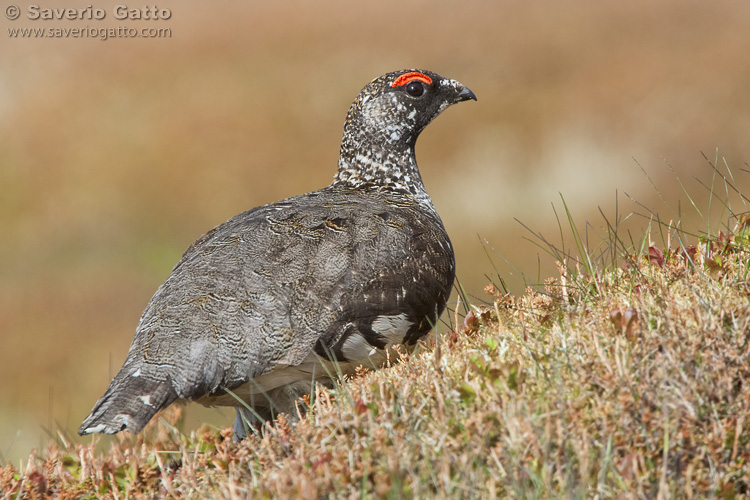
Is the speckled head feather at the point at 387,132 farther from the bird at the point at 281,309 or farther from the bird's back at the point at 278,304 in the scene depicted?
the bird's back at the point at 278,304

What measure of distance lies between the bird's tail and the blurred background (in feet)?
25.0

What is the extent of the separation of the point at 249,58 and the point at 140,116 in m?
2.90

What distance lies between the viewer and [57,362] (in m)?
11.6

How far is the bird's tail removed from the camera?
11.0 ft

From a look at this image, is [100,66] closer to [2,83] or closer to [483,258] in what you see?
[2,83]

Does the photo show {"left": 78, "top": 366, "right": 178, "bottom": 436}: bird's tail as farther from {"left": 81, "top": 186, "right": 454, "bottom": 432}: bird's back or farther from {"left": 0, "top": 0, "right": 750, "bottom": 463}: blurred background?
{"left": 0, "top": 0, "right": 750, "bottom": 463}: blurred background

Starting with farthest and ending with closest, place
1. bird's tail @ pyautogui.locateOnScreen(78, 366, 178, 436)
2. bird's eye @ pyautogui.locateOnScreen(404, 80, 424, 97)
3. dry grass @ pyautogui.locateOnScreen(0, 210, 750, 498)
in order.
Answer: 1. bird's eye @ pyautogui.locateOnScreen(404, 80, 424, 97)
2. bird's tail @ pyautogui.locateOnScreen(78, 366, 178, 436)
3. dry grass @ pyautogui.locateOnScreen(0, 210, 750, 498)

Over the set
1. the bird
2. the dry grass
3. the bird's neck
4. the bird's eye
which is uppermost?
the bird's eye

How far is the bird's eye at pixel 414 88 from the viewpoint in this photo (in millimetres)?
5852

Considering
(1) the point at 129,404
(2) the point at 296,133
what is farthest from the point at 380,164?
(2) the point at 296,133

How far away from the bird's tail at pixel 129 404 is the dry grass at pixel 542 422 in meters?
0.21

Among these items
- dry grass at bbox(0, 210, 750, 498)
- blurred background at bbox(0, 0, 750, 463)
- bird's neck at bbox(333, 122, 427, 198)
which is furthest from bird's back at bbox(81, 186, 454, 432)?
blurred background at bbox(0, 0, 750, 463)

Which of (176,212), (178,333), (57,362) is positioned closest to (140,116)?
(176,212)

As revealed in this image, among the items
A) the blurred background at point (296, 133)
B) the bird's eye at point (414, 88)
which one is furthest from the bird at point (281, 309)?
the blurred background at point (296, 133)
